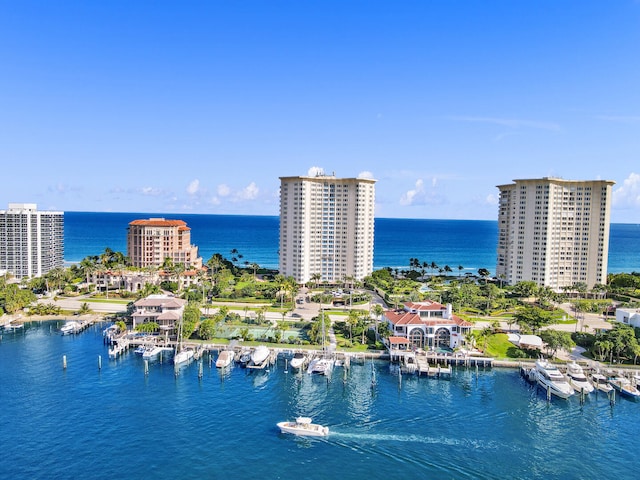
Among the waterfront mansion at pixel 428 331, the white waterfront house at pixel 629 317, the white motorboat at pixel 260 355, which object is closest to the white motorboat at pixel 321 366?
the white motorboat at pixel 260 355

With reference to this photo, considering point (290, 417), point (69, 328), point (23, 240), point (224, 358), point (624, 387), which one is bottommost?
point (290, 417)

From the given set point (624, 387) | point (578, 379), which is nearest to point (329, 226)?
point (578, 379)

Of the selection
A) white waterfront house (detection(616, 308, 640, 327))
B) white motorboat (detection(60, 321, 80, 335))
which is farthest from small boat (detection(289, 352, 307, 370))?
white waterfront house (detection(616, 308, 640, 327))

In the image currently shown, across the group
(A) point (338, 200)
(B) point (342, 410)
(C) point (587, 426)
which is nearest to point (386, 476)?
(B) point (342, 410)

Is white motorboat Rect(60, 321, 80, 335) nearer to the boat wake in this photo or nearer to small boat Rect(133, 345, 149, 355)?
small boat Rect(133, 345, 149, 355)

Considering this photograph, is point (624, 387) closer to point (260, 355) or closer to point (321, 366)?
point (321, 366)

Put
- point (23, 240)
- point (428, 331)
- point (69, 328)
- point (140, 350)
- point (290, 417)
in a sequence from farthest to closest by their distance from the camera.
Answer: point (23, 240), point (69, 328), point (428, 331), point (140, 350), point (290, 417)
